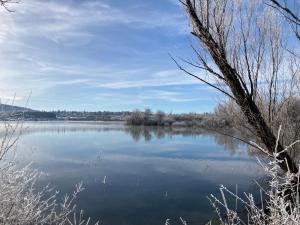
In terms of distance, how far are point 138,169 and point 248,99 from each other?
1708 centimetres

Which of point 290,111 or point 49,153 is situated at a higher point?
point 290,111

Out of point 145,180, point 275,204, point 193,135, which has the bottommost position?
point 145,180

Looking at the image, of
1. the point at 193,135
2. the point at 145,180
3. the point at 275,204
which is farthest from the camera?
the point at 193,135

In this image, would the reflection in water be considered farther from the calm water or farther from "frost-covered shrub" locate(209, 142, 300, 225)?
Result: "frost-covered shrub" locate(209, 142, 300, 225)

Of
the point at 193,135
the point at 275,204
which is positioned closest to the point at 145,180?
the point at 275,204

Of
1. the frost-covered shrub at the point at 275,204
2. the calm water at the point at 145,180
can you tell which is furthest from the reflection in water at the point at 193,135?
the frost-covered shrub at the point at 275,204

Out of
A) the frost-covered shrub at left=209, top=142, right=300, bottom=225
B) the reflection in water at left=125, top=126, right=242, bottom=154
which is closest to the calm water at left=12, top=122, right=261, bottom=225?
the frost-covered shrub at left=209, top=142, right=300, bottom=225

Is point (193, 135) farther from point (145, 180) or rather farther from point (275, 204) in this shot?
point (275, 204)

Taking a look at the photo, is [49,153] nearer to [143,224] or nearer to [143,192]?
[143,192]

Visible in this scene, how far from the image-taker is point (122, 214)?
1285 centimetres

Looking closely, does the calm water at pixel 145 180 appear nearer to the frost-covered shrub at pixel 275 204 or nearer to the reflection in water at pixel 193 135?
the frost-covered shrub at pixel 275 204

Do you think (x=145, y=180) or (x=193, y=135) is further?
(x=193, y=135)

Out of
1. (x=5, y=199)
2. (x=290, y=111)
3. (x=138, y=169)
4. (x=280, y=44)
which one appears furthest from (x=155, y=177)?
(x=5, y=199)

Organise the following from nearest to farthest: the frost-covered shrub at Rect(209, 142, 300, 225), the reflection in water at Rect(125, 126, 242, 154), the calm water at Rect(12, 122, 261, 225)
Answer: the frost-covered shrub at Rect(209, 142, 300, 225)
the calm water at Rect(12, 122, 261, 225)
the reflection in water at Rect(125, 126, 242, 154)
